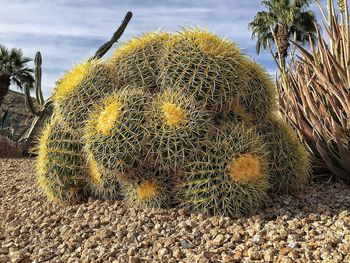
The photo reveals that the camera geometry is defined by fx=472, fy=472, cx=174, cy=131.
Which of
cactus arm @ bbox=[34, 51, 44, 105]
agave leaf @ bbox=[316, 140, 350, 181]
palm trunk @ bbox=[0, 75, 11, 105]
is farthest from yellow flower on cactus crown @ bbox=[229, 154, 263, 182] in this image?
palm trunk @ bbox=[0, 75, 11, 105]

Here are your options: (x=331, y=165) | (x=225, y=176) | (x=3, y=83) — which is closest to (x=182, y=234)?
→ (x=225, y=176)

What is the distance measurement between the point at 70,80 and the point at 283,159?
2.29m

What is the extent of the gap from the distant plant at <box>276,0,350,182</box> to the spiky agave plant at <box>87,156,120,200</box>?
2.18 meters

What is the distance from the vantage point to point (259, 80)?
Answer: 4719 mm

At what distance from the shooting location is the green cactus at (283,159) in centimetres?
458

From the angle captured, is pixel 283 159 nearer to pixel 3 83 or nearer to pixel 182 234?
pixel 182 234

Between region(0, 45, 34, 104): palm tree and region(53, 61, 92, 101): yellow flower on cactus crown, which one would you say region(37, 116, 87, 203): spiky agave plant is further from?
region(0, 45, 34, 104): palm tree

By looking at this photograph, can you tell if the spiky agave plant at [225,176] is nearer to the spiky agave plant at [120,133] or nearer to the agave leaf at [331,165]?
the spiky agave plant at [120,133]

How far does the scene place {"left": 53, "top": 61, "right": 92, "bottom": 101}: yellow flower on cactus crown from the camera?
474 cm

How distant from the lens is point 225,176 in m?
3.98

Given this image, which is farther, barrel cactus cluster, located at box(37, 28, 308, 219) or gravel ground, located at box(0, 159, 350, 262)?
barrel cactus cluster, located at box(37, 28, 308, 219)

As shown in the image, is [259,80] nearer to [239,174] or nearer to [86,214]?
[239,174]

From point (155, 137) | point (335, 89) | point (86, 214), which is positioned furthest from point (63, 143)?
point (335, 89)

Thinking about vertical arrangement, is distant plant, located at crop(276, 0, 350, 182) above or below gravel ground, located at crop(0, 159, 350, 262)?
above
